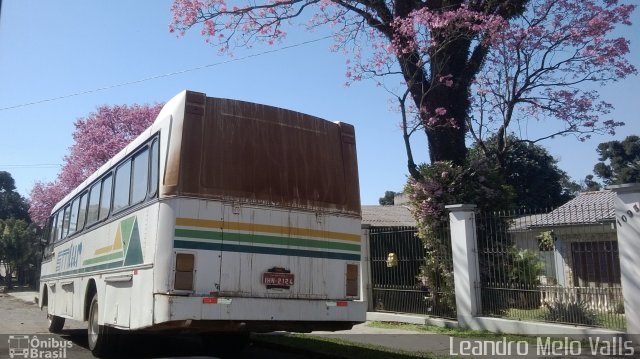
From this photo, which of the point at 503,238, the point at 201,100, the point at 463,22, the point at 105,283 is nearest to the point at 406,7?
the point at 463,22

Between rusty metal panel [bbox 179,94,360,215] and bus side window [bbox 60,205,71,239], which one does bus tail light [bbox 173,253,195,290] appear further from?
bus side window [bbox 60,205,71,239]

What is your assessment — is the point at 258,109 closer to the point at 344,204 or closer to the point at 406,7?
the point at 344,204

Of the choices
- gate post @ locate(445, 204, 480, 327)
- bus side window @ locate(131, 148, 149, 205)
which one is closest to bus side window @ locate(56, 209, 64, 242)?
bus side window @ locate(131, 148, 149, 205)

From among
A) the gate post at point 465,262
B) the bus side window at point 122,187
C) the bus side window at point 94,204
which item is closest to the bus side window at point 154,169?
the bus side window at point 122,187

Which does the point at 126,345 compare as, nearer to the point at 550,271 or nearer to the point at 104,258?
the point at 104,258

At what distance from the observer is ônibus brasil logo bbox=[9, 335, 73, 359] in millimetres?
8510

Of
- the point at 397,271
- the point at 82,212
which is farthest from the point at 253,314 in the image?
the point at 397,271

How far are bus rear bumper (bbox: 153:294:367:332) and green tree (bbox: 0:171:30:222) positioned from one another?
55.3 m

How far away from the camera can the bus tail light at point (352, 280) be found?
7.22 metres

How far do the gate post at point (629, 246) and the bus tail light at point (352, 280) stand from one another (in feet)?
14.9

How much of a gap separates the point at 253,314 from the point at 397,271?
24.4ft

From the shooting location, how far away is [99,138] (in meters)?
26.5

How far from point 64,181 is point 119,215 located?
21.5 metres

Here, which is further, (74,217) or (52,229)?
(52,229)
